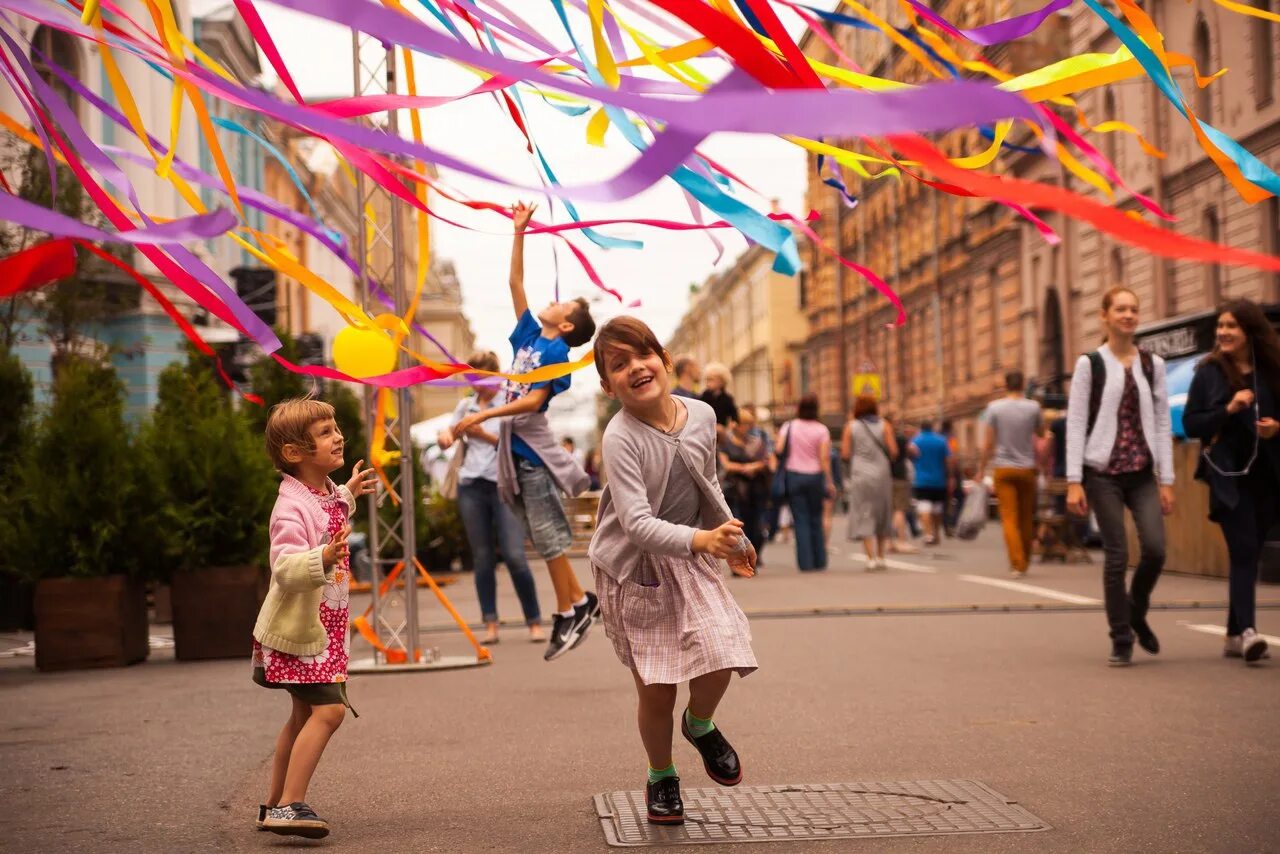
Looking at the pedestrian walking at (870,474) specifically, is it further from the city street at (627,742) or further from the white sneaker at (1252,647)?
the white sneaker at (1252,647)

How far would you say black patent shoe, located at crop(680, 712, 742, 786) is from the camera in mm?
4840

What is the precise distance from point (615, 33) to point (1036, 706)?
3444 mm

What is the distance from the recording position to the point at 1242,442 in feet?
27.5

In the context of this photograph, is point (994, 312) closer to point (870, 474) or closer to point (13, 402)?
point (870, 474)

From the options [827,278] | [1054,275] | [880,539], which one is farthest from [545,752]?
[827,278]

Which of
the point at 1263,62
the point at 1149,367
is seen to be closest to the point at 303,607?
the point at 1149,367

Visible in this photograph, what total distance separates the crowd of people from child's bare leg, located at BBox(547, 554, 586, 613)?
0.01 m

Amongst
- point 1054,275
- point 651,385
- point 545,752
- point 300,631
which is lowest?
point 545,752

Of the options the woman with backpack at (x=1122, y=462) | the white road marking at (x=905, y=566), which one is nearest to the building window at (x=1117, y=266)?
the white road marking at (x=905, y=566)

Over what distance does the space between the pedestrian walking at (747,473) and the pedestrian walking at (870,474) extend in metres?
1.05

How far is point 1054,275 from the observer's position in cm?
4153

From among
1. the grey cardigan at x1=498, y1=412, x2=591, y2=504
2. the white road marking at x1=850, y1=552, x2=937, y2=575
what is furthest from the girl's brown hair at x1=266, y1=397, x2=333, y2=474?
the white road marking at x1=850, y1=552, x2=937, y2=575

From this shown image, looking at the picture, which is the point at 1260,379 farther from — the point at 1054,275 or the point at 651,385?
the point at 1054,275

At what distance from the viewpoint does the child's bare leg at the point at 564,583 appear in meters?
8.78
